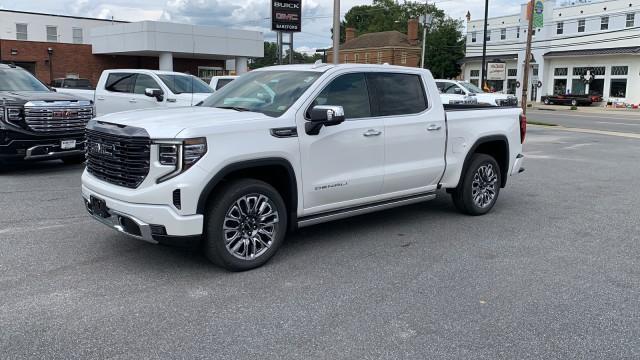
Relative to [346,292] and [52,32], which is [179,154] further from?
[52,32]

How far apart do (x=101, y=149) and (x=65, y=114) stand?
546 centimetres

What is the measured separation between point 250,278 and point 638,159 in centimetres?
1179

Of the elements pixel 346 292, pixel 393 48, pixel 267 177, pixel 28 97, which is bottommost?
pixel 346 292

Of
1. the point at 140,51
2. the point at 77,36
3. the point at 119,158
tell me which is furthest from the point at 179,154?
the point at 77,36

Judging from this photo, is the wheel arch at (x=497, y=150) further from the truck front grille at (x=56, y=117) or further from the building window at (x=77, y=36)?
the building window at (x=77, y=36)

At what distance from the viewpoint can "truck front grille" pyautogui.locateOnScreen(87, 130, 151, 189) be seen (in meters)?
4.80

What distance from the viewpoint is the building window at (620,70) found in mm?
52188

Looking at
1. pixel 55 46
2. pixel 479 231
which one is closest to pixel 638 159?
pixel 479 231

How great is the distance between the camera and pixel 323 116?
17.3 ft

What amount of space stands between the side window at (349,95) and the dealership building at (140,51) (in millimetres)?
30944

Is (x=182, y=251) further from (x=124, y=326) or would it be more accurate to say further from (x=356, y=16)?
(x=356, y=16)

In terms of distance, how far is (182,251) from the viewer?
18.9ft

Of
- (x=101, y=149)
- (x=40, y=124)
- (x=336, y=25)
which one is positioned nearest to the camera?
(x=101, y=149)

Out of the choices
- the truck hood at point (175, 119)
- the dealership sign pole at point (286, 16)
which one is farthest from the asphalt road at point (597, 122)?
the truck hood at point (175, 119)
